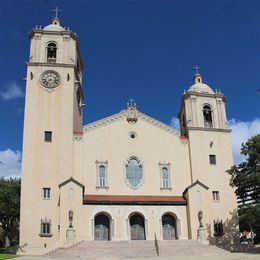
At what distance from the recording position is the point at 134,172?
3531 centimetres

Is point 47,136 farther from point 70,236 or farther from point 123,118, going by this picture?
point 70,236

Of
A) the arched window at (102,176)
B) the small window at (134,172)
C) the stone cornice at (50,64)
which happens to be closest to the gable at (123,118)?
the arched window at (102,176)

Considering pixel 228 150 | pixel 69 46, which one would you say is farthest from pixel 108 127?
pixel 228 150

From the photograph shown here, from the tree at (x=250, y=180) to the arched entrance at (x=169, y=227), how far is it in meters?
6.31

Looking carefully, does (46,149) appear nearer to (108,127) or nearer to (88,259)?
(108,127)

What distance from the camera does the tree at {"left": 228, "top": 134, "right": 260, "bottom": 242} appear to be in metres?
29.2

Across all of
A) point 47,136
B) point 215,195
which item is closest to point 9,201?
point 47,136

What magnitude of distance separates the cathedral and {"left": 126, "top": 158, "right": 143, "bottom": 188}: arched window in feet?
0.31

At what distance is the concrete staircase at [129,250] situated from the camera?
2642 cm

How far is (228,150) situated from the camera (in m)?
37.7

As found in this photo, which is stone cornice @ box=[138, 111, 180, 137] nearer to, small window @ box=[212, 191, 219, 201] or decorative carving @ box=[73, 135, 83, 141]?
decorative carving @ box=[73, 135, 83, 141]

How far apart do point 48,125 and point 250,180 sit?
Result: 61.4 feet

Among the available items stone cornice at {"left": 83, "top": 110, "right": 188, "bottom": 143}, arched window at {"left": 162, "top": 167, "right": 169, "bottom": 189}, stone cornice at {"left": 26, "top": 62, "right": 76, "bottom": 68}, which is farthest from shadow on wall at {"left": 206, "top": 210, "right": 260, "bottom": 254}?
stone cornice at {"left": 26, "top": 62, "right": 76, "bottom": 68}

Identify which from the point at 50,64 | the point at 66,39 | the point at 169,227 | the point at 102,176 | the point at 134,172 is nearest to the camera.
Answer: the point at 169,227
